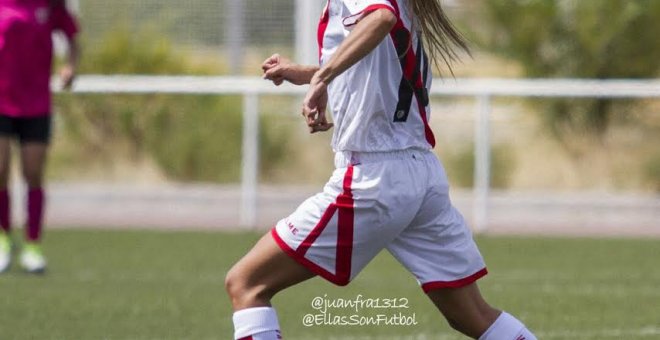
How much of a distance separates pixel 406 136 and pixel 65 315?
11.4 feet

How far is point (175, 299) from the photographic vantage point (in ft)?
29.4

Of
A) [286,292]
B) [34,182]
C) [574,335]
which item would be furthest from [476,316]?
[34,182]

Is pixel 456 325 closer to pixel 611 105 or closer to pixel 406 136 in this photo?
pixel 406 136

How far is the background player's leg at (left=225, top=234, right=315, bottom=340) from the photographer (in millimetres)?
5168

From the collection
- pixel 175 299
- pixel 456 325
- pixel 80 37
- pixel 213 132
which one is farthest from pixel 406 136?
pixel 80 37

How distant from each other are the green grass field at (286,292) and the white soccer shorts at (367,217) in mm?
2173

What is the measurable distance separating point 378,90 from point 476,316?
93 cm

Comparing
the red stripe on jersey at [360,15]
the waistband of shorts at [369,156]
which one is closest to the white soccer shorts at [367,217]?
the waistband of shorts at [369,156]

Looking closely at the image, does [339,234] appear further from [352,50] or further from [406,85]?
[352,50]

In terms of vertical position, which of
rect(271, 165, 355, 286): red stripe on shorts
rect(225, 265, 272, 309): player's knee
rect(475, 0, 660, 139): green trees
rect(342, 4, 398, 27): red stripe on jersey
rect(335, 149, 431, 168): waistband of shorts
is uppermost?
rect(342, 4, 398, 27): red stripe on jersey

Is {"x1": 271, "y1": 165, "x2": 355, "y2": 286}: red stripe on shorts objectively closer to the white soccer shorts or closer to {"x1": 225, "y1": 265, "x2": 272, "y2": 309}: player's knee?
the white soccer shorts

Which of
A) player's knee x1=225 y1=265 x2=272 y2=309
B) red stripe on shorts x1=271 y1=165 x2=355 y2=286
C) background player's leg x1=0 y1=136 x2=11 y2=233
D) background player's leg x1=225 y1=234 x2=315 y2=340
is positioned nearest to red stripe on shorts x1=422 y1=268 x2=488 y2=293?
red stripe on shorts x1=271 y1=165 x2=355 y2=286

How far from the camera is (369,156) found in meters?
5.19

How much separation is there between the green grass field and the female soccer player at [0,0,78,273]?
→ 35 centimetres
